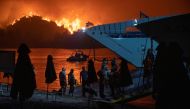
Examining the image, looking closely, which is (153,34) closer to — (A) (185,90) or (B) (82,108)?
(B) (82,108)

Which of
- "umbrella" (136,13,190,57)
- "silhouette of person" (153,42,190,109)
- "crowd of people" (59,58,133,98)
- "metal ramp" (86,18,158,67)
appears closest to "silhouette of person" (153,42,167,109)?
"silhouette of person" (153,42,190,109)

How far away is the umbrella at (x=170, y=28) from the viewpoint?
21.0 meters

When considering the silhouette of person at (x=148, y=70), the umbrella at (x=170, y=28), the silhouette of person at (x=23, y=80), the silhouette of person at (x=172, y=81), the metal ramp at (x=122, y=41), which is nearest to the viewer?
the silhouette of person at (x=172, y=81)

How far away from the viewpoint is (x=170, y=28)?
21.8 meters

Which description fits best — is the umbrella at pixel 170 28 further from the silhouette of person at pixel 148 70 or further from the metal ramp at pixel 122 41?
the metal ramp at pixel 122 41

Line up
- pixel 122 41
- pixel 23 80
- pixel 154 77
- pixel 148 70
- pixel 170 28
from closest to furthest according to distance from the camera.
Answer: pixel 154 77 → pixel 23 80 → pixel 170 28 → pixel 148 70 → pixel 122 41

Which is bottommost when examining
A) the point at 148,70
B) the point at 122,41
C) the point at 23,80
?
the point at 23,80

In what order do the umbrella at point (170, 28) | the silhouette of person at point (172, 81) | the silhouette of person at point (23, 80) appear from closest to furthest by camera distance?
1. the silhouette of person at point (172, 81)
2. the umbrella at point (170, 28)
3. the silhouette of person at point (23, 80)

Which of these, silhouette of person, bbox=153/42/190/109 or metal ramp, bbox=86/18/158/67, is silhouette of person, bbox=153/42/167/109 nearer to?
silhouette of person, bbox=153/42/190/109

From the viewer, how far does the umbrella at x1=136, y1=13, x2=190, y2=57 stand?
2098 cm

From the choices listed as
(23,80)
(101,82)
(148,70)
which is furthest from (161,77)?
(148,70)

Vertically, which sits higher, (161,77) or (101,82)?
(161,77)

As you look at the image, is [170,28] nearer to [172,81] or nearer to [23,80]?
[23,80]

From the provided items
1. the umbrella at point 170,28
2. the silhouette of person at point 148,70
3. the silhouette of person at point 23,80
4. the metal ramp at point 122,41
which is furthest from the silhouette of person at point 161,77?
the metal ramp at point 122,41
